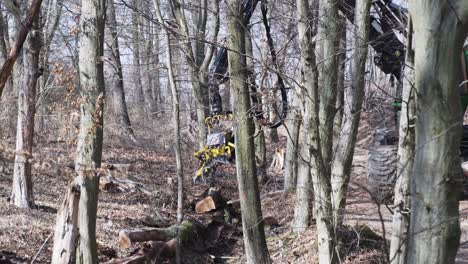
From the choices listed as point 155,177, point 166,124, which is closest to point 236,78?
point 155,177

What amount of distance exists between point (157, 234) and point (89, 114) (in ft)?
10.8

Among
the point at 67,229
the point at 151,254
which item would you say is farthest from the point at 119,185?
the point at 67,229

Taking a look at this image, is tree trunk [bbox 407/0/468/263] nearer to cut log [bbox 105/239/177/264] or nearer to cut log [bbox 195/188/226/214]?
cut log [bbox 105/239/177/264]

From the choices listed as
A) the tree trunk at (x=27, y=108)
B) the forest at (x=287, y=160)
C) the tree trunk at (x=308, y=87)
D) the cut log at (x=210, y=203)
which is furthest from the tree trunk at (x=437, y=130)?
the cut log at (x=210, y=203)

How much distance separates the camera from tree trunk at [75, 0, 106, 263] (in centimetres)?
707

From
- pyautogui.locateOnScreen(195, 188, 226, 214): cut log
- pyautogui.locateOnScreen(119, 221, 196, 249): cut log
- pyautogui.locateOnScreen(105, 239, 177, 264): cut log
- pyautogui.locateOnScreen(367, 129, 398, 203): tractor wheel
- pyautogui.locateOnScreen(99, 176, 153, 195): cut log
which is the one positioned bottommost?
pyautogui.locateOnScreen(105, 239, 177, 264): cut log

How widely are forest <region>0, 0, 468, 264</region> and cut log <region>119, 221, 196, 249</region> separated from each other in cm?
3

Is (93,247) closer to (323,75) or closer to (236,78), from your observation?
(236,78)

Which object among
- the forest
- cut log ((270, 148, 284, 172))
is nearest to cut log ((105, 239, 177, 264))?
the forest

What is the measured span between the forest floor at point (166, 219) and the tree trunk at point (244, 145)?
1.09 meters

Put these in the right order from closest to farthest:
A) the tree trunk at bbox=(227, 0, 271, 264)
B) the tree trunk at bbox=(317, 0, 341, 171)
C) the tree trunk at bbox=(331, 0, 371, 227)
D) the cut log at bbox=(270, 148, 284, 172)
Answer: the tree trunk at bbox=(227, 0, 271, 264), the tree trunk at bbox=(317, 0, 341, 171), the tree trunk at bbox=(331, 0, 371, 227), the cut log at bbox=(270, 148, 284, 172)

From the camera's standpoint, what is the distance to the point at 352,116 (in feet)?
27.1

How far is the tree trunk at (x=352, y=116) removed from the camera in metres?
8.18

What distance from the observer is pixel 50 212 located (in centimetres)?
1062
